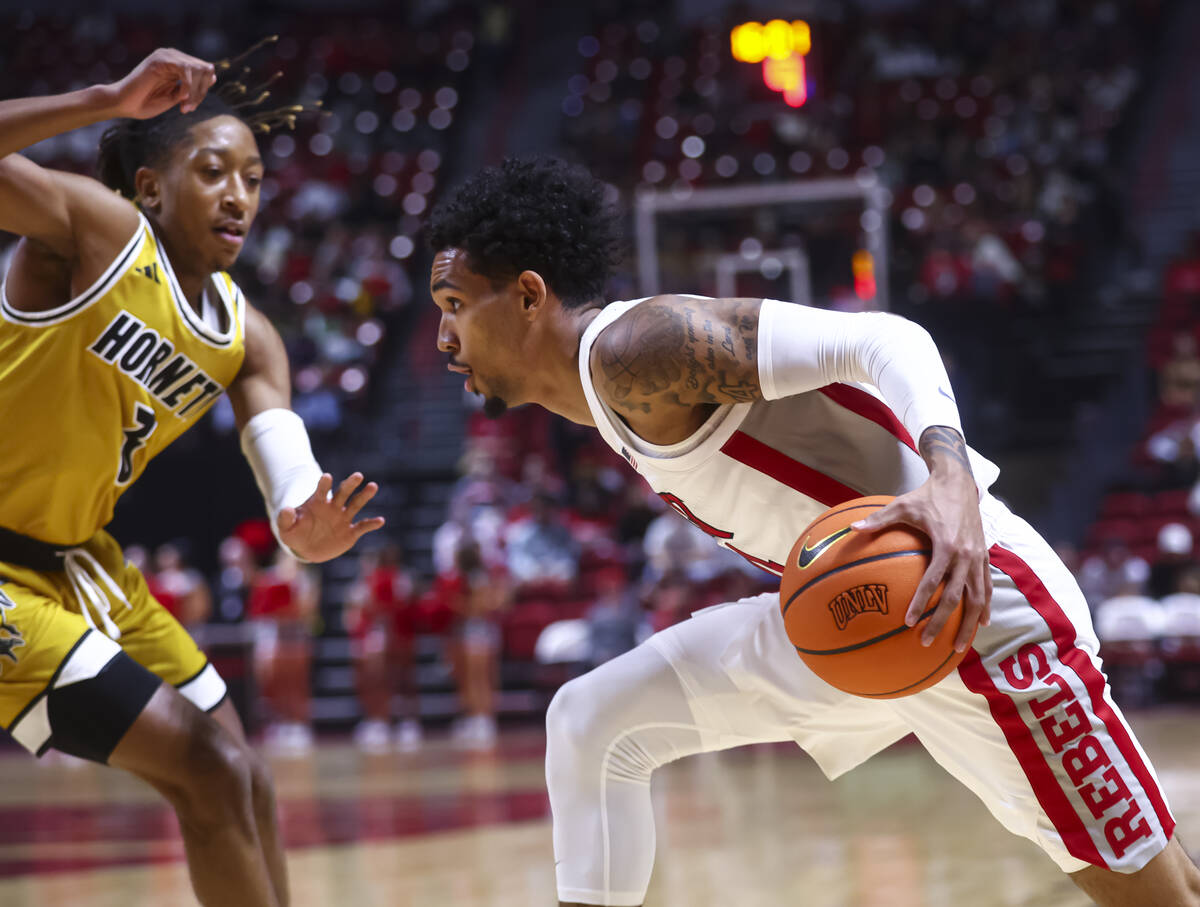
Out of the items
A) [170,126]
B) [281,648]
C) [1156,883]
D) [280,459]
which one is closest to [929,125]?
[281,648]

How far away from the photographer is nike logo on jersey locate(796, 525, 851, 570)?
2.16 metres

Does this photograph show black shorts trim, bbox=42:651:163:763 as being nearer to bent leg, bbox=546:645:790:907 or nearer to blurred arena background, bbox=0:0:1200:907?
bent leg, bbox=546:645:790:907

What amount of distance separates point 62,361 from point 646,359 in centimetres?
143

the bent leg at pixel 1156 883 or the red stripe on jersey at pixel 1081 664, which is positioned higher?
the red stripe on jersey at pixel 1081 664

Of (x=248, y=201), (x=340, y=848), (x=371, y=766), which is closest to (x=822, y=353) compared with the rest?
(x=248, y=201)

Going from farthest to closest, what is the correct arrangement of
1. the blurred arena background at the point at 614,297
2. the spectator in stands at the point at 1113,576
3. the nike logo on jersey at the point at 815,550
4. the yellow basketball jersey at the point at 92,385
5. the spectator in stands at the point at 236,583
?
the spectator in stands at the point at 236,583
the spectator in stands at the point at 1113,576
the blurred arena background at the point at 614,297
the yellow basketball jersey at the point at 92,385
the nike logo on jersey at the point at 815,550

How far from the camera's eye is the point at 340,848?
17.3ft

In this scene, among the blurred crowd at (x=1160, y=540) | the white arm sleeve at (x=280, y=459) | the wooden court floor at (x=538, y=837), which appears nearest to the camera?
the white arm sleeve at (x=280, y=459)

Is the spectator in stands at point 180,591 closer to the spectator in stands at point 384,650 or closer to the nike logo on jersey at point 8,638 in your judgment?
the spectator in stands at point 384,650

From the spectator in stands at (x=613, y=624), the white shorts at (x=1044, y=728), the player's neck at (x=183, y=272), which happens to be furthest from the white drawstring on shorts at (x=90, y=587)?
the spectator in stands at (x=613, y=624)

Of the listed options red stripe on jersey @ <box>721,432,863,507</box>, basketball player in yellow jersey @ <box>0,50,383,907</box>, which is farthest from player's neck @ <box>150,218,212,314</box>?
red stripe on jersey @ <box>721,432,863,507</box>

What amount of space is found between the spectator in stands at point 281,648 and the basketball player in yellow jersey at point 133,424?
6.72 metres

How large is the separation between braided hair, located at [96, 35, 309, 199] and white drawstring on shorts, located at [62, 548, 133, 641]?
93cm

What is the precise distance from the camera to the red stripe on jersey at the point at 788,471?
2465mm
